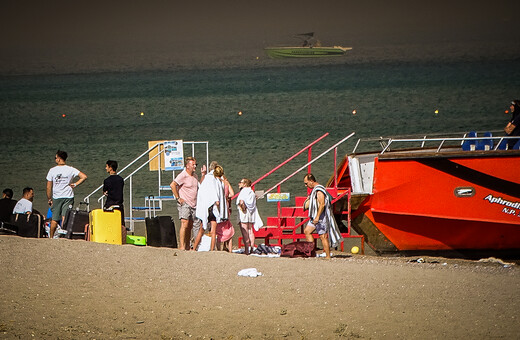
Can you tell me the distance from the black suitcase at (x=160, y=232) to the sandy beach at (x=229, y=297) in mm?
1614

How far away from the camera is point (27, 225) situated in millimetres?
13711

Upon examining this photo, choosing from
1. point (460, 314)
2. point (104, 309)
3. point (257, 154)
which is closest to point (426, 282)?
point (460, 314)

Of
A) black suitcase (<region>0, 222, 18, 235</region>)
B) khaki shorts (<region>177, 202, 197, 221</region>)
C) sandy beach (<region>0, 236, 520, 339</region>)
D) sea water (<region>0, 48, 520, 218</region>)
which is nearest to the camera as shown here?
sandy beach (<region>0, 236, 520, 339</region>)

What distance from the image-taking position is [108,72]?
140250 mm

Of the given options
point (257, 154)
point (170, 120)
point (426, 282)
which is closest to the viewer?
point (426, 282)

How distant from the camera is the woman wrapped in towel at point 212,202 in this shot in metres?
13.0

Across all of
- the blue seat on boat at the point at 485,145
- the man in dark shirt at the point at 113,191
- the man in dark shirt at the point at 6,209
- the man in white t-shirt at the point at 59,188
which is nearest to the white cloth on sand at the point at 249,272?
the man in dark shirt at the point at 113,191

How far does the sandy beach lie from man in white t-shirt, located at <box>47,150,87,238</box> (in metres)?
1.65

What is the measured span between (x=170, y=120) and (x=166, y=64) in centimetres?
9216

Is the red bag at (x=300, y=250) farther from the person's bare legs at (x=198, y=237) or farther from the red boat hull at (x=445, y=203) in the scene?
the red boat hull at (x=445, y=203)

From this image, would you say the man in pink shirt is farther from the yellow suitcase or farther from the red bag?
the red bag

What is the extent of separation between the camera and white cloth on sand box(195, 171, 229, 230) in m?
13.0

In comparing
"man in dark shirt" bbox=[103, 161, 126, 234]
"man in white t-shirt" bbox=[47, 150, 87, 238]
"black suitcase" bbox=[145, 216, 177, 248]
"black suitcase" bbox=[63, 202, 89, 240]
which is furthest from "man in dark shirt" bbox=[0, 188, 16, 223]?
"black suitcase" bbox=[145, 216, 177, 248]

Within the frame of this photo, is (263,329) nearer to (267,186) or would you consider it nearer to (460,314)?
(460,314)
